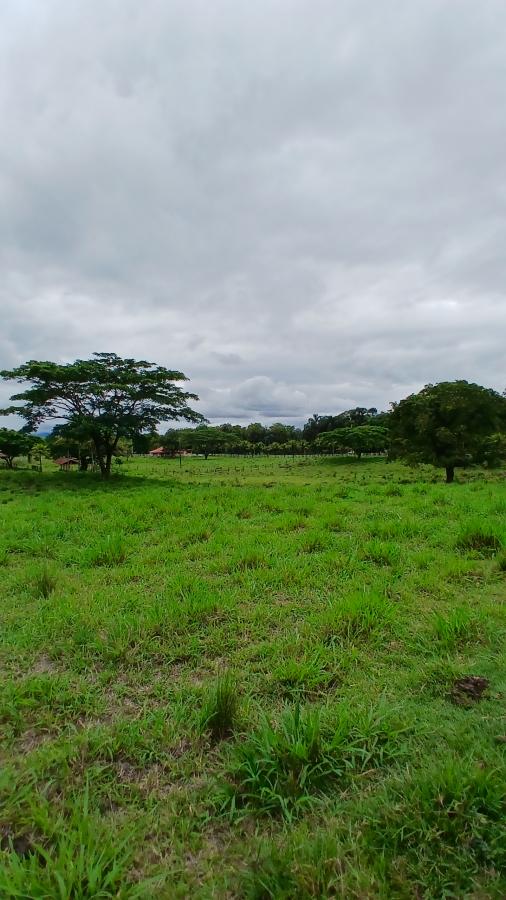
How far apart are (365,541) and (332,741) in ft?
12.6

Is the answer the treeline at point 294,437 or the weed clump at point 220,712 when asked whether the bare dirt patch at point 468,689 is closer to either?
the weed clump at point 220,712

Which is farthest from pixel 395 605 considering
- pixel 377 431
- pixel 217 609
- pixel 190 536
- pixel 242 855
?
pixel 377 431

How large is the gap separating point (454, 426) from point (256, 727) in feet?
67.7

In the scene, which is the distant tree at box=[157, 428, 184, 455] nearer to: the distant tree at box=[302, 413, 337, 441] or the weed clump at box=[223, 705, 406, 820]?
the distant tree at box=[302, 413, 337, 441]

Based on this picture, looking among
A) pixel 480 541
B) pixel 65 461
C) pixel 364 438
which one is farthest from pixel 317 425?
pixel 480 541

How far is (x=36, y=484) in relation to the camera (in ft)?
62.8

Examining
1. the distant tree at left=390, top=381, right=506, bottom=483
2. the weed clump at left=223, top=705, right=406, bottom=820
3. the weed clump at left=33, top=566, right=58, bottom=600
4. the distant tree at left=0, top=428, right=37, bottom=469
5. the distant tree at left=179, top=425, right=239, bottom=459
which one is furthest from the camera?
the distant tree at left=179, top=425, right=239, bottom=459

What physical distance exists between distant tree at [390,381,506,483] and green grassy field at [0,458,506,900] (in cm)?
1603

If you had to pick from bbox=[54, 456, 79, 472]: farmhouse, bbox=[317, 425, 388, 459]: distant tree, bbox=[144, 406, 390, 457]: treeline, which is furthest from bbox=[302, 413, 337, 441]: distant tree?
bbox=[54, 456, 79, 472]: farmhouse

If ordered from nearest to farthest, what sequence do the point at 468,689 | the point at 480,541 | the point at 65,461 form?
1. the point at 468,689
2. the point at 480,541
3. the point at 65,461

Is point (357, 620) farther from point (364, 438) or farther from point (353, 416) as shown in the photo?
point (353, 416)

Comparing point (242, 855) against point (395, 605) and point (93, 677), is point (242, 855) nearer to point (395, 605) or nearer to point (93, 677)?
point (93, 677)

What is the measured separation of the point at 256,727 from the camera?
2.29 m

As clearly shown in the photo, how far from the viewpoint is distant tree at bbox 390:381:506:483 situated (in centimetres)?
1973
